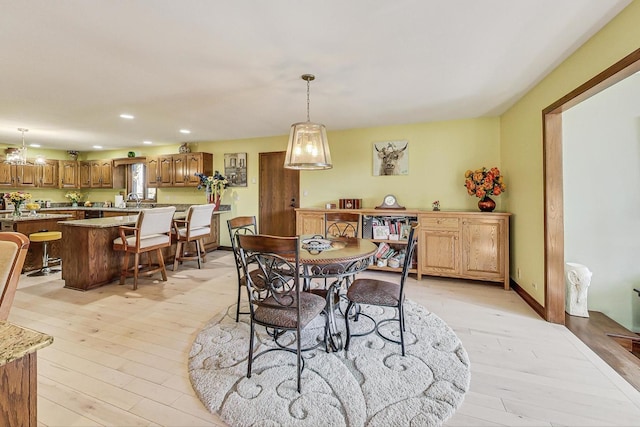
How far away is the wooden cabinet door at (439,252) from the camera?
405 cm

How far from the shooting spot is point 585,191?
3.21 meters

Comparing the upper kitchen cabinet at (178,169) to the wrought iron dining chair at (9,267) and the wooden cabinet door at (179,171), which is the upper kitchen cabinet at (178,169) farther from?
the wrought iron dining chair at (9,267)

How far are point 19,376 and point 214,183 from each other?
5428 mm

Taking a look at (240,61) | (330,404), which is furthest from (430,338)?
(240,61)

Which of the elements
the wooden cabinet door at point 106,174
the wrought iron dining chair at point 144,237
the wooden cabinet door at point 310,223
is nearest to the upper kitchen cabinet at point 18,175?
the wooden cabinet door at point 106,174

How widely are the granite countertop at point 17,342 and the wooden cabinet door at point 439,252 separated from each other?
4.05 m

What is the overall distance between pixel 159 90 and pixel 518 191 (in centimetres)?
440

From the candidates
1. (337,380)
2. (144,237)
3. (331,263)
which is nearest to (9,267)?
(331,263)

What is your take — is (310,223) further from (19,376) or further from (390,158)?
(19,376)

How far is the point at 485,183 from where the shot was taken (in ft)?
13.0

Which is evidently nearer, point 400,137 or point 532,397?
point 532,397

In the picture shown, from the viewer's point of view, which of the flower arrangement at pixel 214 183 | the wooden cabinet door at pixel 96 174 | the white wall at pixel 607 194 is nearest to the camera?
the white wall at pixel 607 194

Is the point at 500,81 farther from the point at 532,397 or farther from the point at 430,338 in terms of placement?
the point at 532,397

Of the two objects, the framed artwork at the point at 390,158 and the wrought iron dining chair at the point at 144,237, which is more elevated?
the framed artwork at the point at 390,158
